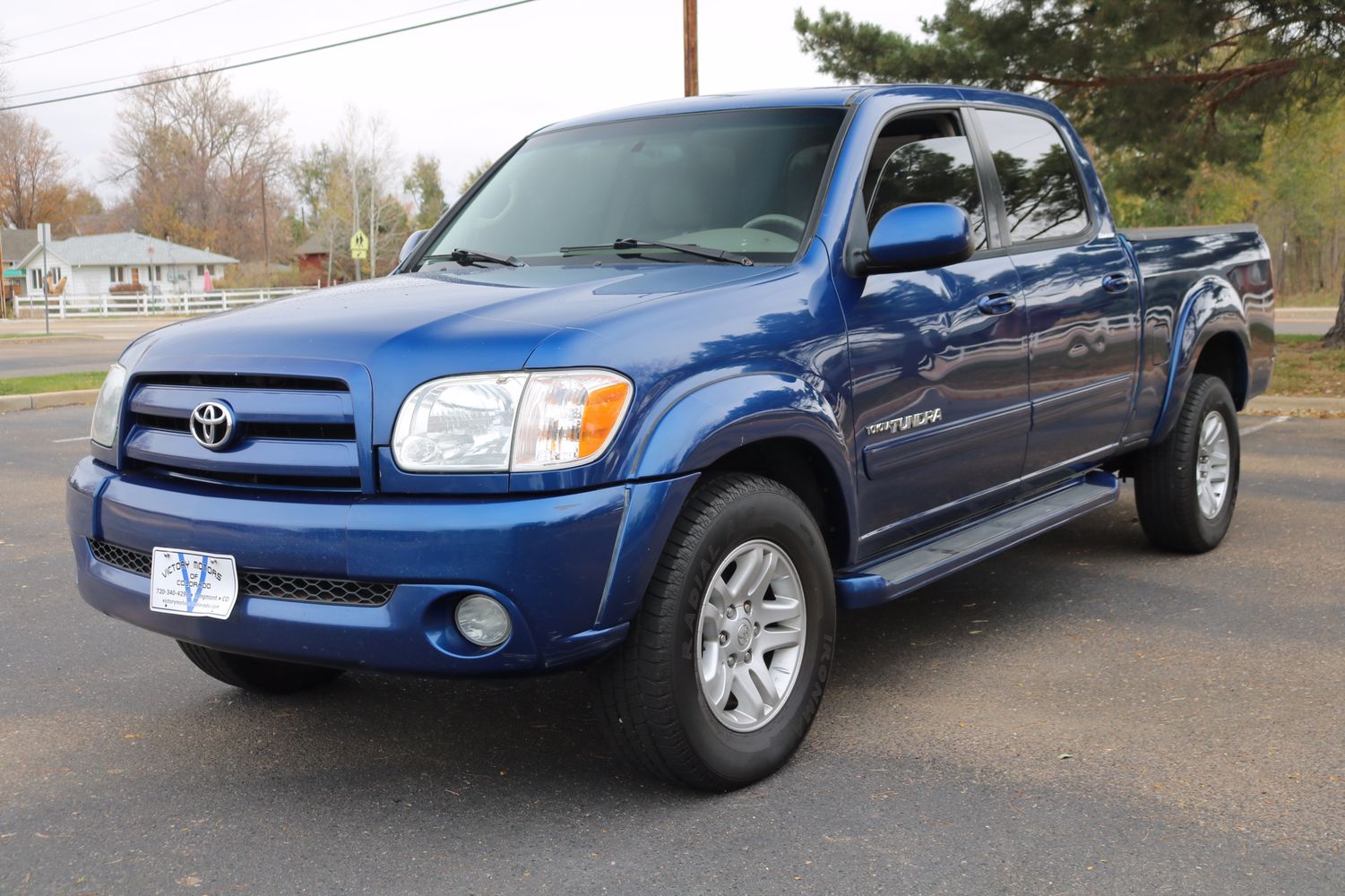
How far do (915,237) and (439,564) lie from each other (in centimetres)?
171

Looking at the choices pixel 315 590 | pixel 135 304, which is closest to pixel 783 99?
pixel 315 590

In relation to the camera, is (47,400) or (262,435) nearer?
(262,435)

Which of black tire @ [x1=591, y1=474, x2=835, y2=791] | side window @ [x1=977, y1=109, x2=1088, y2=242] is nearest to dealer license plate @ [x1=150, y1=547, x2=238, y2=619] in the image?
black tire @ [x1=591, y1=474, x2=835, y2=791]

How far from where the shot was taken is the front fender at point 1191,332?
5.63 meters

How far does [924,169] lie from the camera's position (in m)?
4.43

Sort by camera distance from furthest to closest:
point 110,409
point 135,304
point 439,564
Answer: point 135,304 < point 110,409 < point 439,564

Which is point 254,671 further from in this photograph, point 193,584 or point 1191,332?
point 1191,332

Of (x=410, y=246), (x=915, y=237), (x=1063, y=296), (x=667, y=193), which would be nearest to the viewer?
(x=915, y=237)

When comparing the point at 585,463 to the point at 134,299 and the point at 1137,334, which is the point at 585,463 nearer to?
the point at 1137,334

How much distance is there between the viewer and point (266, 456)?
314cm

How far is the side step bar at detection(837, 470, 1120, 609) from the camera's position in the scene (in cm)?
381

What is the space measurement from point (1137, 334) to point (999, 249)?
106 cm

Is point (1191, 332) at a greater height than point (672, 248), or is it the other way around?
point (672, 248)

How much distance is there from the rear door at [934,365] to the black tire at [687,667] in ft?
1.92
